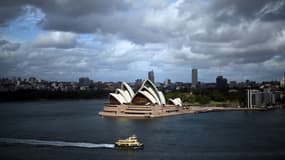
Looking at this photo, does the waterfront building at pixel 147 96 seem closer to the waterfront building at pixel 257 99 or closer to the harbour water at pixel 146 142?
the harbour water at pixel 146 142

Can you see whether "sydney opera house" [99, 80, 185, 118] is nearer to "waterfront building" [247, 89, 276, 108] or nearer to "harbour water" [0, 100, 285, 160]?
"harbour water" [0, 100, 285, 160]

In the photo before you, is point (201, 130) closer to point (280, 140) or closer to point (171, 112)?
point (280, 140)

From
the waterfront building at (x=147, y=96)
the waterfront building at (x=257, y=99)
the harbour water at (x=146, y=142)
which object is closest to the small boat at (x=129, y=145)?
the harbour water at (x=146, y=142)

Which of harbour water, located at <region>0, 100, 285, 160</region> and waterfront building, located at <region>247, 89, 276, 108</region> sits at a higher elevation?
waterfront building, located at <region>247, 89, 276, 108</region>

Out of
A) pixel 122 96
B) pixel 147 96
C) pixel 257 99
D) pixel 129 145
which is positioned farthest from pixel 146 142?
pixel 257 99

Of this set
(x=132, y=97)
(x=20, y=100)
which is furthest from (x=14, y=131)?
(x=20, y=100)

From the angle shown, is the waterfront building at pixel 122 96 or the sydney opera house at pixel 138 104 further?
the waterfront building at pixel 122 96

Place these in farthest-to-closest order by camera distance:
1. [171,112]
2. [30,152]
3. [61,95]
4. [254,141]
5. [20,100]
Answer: [61,95] < [20,100] < [171,112] < [254,141] < [30,152]

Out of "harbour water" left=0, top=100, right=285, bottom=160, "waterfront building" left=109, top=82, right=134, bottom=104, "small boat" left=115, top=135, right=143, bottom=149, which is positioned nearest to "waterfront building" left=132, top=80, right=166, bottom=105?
"waterfront building" left=109, top=82, right=134, bottom=104
